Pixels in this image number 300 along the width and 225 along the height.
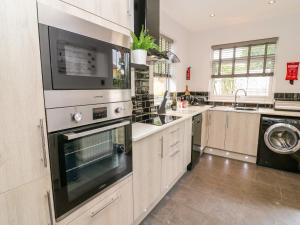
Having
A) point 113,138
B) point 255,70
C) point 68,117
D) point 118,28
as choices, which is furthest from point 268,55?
point 68,117

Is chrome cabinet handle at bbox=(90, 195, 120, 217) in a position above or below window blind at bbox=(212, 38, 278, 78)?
below

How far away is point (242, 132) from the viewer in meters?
3.11

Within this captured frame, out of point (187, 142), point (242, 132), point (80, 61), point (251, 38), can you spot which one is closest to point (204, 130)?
point (242, 132)

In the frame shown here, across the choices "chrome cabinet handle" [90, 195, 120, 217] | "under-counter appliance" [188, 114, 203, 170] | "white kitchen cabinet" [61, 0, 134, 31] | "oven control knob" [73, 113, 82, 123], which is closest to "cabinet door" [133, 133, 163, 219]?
"chrome cabinet handle" [90, 195, 120, 217]

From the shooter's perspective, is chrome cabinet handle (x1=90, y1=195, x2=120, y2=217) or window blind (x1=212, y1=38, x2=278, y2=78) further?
window blind (x1=212, y1=38, x2=278, y2=78)

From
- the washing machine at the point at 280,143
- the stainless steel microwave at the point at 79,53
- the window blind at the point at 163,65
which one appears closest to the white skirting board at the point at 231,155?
the washing machine at the point at 280,143

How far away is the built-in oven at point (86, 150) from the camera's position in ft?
2.87

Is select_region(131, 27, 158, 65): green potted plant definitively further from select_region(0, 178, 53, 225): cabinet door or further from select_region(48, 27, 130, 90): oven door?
select_region(0, 178, 53, 225): cabinet door

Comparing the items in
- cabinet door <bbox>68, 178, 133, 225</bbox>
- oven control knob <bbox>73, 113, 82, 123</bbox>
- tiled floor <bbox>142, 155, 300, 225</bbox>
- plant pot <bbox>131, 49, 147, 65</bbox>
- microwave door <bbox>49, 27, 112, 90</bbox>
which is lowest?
tiled floor <bbox>142, 155, 300, 225</bbox>

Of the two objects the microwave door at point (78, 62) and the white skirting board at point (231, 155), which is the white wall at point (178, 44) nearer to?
the white skirting board at point (231, 155)

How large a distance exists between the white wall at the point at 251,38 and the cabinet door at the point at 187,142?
58.1 inches

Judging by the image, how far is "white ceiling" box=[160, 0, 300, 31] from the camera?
259 cm

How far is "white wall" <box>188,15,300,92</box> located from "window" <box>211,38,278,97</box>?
11cm

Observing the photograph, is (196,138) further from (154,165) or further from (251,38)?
(251,38)
